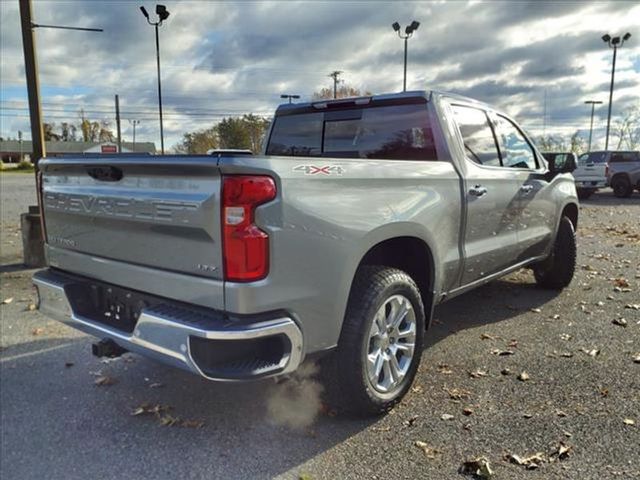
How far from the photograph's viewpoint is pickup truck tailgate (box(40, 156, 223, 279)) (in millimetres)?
2387

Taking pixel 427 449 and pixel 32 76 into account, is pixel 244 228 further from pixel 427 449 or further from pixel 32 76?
pixel 32 76

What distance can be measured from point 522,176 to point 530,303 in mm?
1517

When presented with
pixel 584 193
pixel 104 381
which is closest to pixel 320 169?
pixel 104 381

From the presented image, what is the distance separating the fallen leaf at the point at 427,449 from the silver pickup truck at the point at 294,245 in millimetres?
306

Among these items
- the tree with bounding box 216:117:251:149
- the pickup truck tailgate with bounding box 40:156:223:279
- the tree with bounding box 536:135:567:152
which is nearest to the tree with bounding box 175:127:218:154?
the tree with bounding box 216:117:251:149

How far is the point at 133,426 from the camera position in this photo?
316 cm

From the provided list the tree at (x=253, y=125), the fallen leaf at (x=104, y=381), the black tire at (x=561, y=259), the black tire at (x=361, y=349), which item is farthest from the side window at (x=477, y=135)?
the tree at (x=253, y=125)

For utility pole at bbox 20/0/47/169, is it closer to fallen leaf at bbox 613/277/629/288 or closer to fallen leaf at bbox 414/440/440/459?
fallen leaf at bbox 414/440/440/459

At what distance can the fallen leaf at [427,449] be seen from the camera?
278 cm

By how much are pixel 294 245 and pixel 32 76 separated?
6435mm

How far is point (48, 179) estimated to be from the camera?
3318mm

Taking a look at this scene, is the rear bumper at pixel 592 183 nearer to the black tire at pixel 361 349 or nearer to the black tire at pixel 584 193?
the black tire at pixel 584 193

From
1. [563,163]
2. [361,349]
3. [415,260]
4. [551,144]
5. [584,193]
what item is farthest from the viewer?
[551,144]

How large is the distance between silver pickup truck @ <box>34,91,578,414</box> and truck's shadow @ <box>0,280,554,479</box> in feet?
1.62
